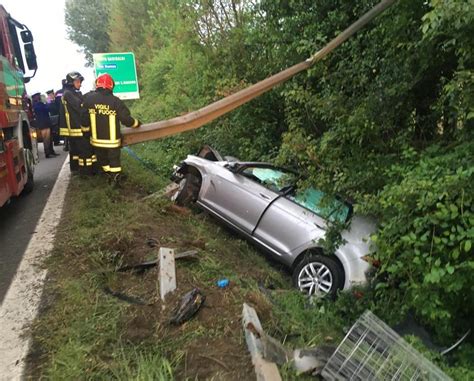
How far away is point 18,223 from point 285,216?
139 inches

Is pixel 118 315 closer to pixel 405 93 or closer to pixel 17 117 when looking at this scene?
pixel 405 93

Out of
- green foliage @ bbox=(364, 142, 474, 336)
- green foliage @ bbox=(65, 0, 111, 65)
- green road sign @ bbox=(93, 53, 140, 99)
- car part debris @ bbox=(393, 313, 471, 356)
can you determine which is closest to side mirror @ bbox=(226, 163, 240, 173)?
green foliage @ bbox=(364, 142, 474, 336)

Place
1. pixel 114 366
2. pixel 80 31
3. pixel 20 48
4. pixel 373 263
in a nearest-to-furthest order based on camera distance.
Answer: pixel 114 366 → pixel 373 263 → pixel 20 48 → pixel 80 31

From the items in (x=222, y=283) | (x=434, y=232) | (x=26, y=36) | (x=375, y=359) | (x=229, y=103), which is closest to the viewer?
(x=375, y=359)

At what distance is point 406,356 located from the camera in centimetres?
333

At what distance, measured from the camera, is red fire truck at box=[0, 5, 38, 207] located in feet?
17.4

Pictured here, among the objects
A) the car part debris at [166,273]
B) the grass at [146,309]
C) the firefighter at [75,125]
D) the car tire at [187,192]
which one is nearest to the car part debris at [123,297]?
the grass at [146,309]

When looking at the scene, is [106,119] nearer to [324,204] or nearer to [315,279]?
[324,204]

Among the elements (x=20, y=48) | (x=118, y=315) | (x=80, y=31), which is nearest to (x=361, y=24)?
(x=118, y=315)

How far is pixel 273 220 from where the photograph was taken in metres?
5.92

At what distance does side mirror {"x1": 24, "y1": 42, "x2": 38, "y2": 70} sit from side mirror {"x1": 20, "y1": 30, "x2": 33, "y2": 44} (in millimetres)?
65

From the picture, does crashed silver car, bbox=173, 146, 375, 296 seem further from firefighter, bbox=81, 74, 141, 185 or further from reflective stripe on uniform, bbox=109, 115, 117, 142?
reflective stripe on uniform, bbox=109, 115, 117, 142

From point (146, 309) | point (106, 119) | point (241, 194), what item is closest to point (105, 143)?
point (106, 119)

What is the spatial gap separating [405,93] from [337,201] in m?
1.50
